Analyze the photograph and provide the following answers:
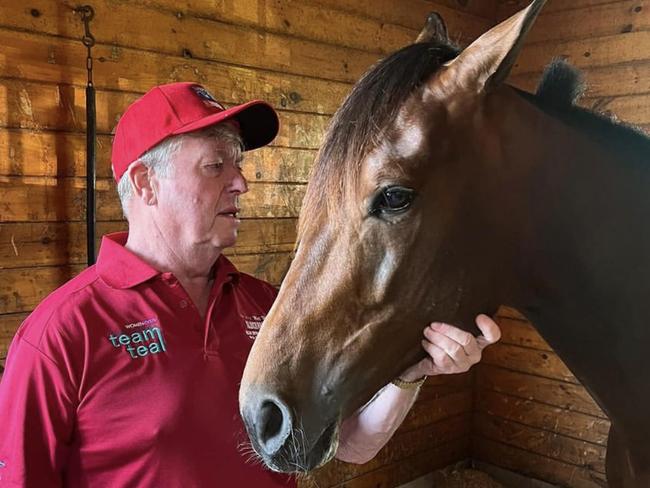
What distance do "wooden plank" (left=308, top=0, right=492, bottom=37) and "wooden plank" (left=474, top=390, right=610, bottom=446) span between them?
1.98m

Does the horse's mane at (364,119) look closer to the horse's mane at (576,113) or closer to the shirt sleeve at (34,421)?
the horse's mane at (576,113)

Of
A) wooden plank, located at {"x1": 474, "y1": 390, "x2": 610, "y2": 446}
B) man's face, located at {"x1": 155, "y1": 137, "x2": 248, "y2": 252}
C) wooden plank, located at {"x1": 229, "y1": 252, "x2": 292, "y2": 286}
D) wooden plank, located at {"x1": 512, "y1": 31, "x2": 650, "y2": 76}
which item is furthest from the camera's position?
wooden plank, located at {"x1": 474, "y1": 390, "x2": 610, "y2": 446}

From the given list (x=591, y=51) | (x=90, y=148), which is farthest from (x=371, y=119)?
(x=591, y=51)

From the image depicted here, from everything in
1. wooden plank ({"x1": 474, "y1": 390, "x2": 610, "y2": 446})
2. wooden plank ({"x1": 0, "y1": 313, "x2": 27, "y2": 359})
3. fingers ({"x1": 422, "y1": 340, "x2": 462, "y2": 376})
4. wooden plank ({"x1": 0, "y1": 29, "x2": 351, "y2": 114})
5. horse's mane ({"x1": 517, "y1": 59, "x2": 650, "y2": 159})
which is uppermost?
wooden plank ({"x1": 0, "y1": 29, "x2": 351, "y2": 114})

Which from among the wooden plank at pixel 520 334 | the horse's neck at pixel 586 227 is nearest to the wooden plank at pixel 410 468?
the wooden plank at pixel 520 334

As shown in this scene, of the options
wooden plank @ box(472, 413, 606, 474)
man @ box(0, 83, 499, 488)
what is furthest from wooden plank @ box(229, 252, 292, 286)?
wooden plank @ box(472, 413, 606, 474)

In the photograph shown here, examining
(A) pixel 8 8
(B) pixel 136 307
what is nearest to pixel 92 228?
(A) pixel 8 8

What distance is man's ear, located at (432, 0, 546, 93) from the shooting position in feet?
2.51

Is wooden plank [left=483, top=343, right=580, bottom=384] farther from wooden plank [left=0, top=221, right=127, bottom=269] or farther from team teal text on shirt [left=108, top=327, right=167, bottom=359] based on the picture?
team teal text on shirt [left=108, top=327, right=167, bottom=359]

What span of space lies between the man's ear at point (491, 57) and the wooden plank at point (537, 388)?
98.3 inches

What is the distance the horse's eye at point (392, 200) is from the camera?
807 mm

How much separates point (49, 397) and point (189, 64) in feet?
4.67

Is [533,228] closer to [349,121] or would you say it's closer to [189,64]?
[349,121]

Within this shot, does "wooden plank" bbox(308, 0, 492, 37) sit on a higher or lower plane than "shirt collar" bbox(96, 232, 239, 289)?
higher
